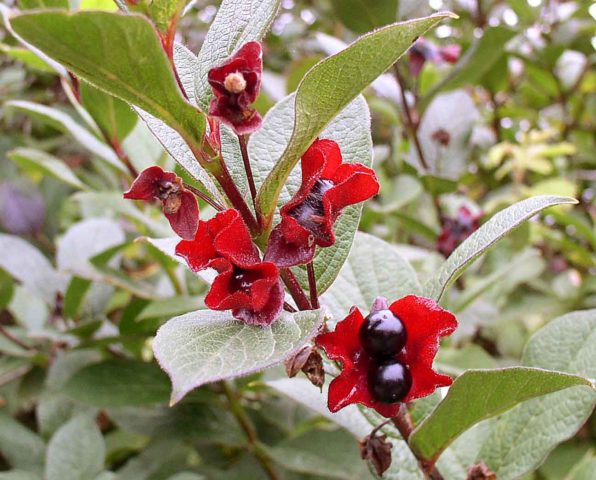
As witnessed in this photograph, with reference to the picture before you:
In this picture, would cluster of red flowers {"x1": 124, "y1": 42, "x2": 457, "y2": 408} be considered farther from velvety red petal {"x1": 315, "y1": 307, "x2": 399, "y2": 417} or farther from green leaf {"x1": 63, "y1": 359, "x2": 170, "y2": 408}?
green leaf {"x1": 63, "y1": 359, "x2": 170, "y2": 408}

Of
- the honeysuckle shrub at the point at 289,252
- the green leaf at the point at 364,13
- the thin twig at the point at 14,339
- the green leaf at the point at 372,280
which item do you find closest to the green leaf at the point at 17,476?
the honeysuckle shrub at the point at 289,252

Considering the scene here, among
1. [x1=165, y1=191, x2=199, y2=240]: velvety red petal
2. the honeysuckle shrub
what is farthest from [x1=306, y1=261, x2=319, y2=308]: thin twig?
[x1=165, y1=191, x2=199, y2=240]: velvety red petal

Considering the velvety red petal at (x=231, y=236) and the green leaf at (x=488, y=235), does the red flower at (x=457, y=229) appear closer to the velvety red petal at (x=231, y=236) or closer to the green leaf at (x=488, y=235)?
the green leaf at (x=488, y=235)

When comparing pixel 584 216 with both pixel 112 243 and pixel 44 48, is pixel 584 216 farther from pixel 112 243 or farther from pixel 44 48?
pixel 44 48

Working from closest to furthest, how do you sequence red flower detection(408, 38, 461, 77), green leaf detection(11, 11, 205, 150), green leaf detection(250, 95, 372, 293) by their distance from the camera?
green leaf detection(11, 11, 205, 150), green leaf detection(250, 95, 372, 293), red flower detection(408, 38, 461, 77)

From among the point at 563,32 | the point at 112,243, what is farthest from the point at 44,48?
the point at 563,32
